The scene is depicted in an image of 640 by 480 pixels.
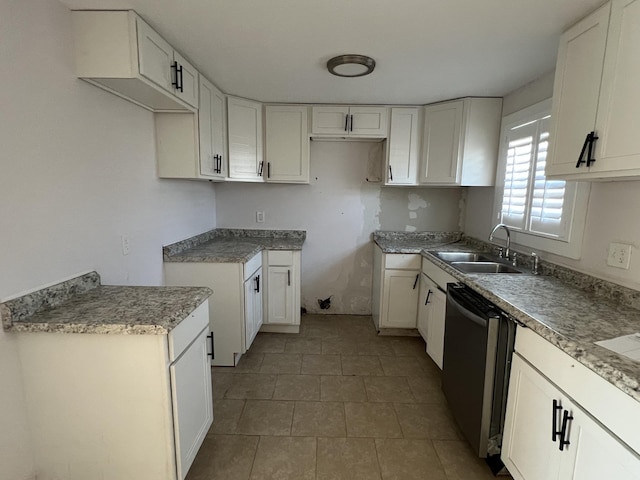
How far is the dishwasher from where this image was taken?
4.94 ft

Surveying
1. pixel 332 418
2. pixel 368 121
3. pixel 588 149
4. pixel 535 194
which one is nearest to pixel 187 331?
pixel 332 418

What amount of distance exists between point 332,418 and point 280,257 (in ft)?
4.85

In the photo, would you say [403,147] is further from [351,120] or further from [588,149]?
[588,149]

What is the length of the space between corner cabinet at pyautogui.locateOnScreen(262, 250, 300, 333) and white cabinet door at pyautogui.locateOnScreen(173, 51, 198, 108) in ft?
4.73

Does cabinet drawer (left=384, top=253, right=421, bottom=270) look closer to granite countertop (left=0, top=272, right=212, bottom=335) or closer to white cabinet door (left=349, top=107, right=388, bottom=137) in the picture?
white cabinet door (left=349, top=107, right=388, bottom=137)

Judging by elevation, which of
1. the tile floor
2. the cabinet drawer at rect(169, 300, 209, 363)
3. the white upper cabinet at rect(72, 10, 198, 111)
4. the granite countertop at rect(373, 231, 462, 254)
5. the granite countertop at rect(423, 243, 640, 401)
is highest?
the white upper cabinet at rect(72, 10, 198, 111)

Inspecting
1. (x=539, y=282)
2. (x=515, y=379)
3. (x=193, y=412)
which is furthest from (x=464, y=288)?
(x=193, y=412)

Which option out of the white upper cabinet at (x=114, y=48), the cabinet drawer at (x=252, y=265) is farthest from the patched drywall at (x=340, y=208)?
the white upper cabinet at (x=114, y=48)

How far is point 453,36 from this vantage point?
1.68m

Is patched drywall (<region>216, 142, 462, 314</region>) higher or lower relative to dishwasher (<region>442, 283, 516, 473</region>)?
higher

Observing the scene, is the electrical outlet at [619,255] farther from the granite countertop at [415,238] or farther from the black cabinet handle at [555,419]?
the granite countertop at [415,238]

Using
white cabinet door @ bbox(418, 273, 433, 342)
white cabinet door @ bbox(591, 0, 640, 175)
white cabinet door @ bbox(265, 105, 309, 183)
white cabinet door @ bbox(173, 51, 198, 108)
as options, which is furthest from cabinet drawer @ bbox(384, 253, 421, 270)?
white cabinet door @ bbox(173, 51, 198, 108)

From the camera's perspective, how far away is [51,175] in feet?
4.46

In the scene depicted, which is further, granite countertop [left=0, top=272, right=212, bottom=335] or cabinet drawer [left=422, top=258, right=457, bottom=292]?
cabinet drawer [left=422, top=258, right=457, bottom=292]
